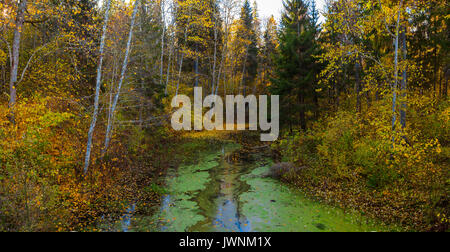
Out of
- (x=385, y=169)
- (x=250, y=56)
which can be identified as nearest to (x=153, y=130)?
(x=385, y=169)

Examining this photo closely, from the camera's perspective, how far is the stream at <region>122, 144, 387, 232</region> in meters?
7.45

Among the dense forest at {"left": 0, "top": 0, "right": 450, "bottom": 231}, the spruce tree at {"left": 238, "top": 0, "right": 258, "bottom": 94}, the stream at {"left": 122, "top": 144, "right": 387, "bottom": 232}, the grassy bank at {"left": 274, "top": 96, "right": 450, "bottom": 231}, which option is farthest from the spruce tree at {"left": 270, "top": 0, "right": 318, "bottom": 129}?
the spruce tree at {"left": 238, "top": 0, "right": 258, "bottom": 94}

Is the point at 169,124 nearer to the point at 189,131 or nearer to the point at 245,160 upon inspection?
the point at 189,131

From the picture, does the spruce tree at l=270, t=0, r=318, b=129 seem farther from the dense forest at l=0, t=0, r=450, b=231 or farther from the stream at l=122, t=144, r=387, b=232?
the stream at l=122, t=144, r=387, b=232

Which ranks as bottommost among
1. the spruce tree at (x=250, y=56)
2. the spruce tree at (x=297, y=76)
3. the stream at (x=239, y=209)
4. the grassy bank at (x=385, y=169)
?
the stream at (x=239, y=209)

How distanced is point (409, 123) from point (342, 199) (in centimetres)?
511

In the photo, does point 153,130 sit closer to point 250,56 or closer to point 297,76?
point 297,76

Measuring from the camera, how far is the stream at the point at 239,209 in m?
7.45

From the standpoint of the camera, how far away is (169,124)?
21844mm

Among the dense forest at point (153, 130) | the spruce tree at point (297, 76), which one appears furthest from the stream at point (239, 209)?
the spruce tree at point (297, 76)

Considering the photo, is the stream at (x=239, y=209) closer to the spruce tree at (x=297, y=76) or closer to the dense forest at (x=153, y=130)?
the dense forest at (x=153, y=130)

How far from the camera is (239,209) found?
29.3 feet
